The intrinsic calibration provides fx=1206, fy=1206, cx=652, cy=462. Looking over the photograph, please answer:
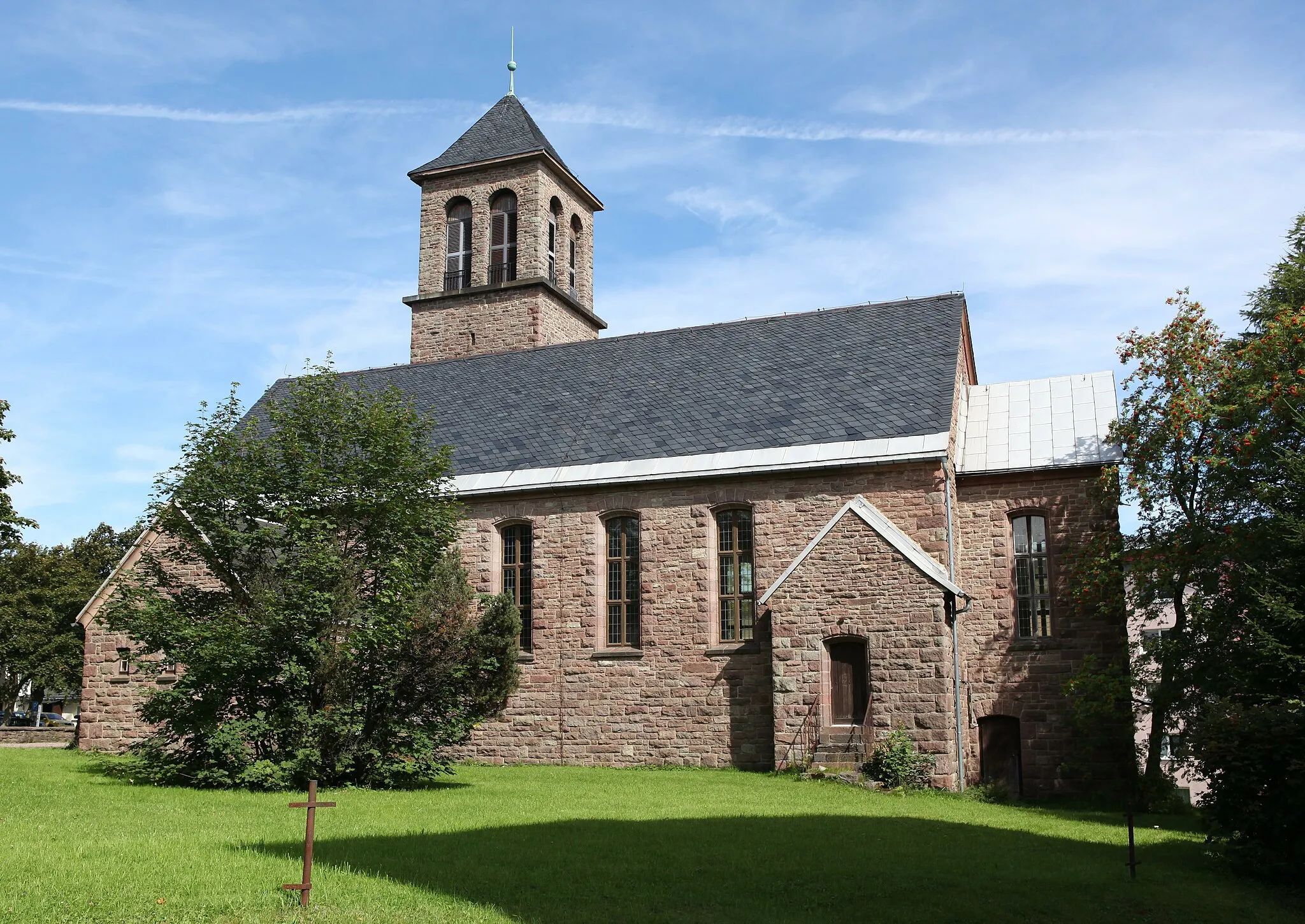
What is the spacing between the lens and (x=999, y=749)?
22.3 metres

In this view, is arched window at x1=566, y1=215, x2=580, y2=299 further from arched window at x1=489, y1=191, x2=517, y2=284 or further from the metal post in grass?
the metal post in grass

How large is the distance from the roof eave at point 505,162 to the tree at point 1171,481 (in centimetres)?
1939

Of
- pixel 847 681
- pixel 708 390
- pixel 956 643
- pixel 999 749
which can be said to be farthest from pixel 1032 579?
pixel 708 390

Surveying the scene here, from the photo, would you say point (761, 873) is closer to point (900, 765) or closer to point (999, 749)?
point (900, 765)

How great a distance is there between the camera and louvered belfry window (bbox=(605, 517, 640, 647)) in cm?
2473

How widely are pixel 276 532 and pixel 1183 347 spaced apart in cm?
1584

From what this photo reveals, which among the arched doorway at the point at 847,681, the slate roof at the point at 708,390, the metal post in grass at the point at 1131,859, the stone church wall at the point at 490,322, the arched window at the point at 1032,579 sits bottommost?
the metal post in grass at the point at 1131,859

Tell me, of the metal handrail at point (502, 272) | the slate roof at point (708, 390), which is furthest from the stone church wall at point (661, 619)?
the metal handrail at point (502, 272)

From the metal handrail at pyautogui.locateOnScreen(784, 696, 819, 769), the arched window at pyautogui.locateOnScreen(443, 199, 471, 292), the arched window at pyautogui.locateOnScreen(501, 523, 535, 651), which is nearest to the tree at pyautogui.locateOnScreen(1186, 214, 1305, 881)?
the metal handrail at pyautogui.locateOnScreen(784, 696, 819, 769)

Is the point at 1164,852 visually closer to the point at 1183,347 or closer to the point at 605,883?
the point at 605,883

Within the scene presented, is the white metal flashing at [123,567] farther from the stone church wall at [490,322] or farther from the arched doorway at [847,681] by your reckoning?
the arched doorway at [847,681]

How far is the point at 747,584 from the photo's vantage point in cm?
2388

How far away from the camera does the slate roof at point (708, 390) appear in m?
24.7

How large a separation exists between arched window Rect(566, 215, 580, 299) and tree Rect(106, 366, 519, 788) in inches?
694
